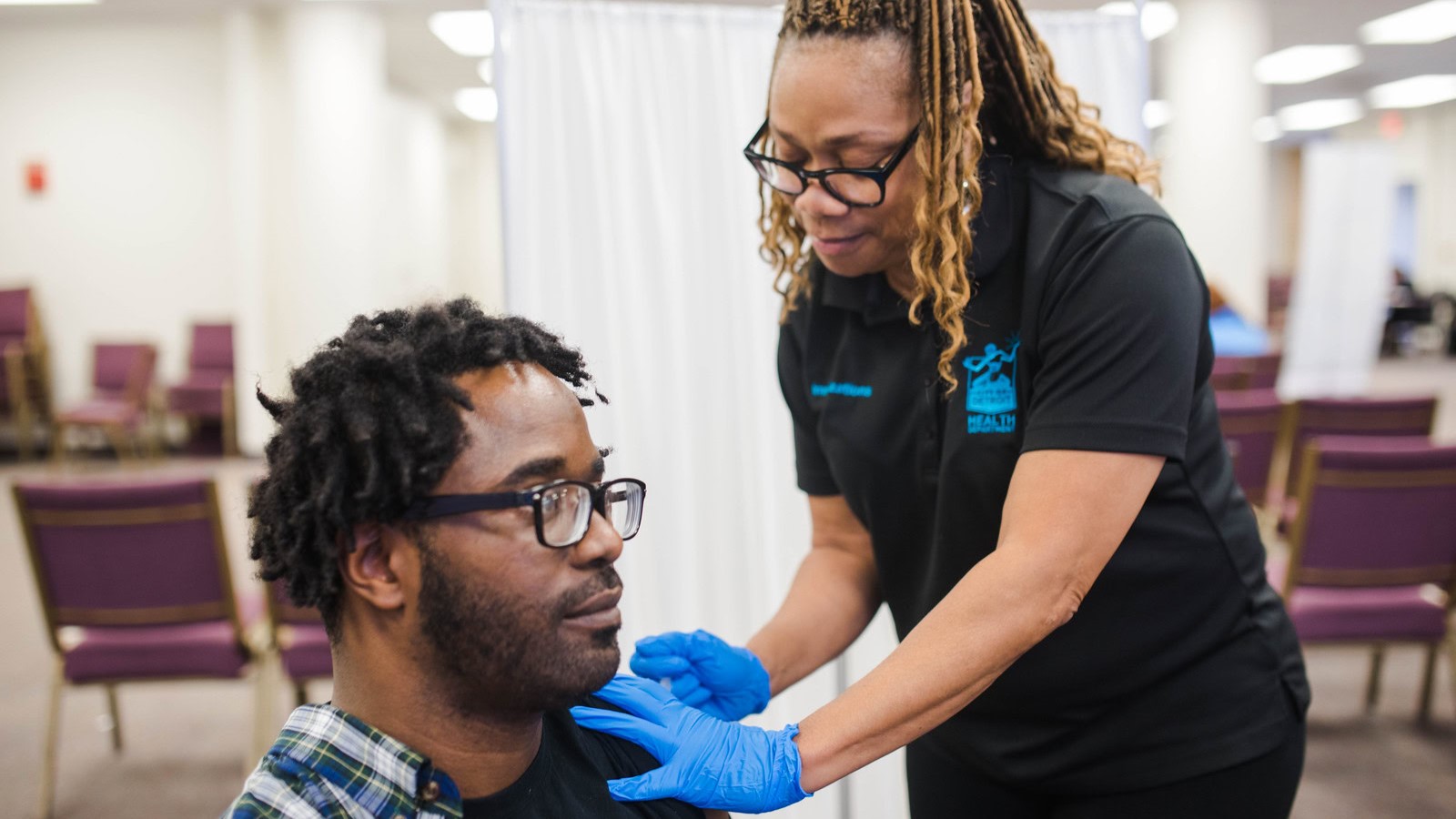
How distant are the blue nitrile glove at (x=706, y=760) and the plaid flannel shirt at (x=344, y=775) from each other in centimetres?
20

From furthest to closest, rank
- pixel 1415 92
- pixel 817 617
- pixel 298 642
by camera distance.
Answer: pixel 1415 92 < pixel 298 642 < pixel 817 617

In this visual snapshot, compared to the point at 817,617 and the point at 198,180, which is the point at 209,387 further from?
the point at 817,617

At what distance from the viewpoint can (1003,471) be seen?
1.24 m

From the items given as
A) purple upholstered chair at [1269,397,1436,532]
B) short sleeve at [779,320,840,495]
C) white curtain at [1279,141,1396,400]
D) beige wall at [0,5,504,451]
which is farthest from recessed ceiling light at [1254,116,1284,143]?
short sleeve at [779,320,840,495]

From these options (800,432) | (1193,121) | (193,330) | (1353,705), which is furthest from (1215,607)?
(193,330)

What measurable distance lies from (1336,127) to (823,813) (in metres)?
16.3

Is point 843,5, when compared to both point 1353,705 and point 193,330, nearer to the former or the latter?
point 1353,705

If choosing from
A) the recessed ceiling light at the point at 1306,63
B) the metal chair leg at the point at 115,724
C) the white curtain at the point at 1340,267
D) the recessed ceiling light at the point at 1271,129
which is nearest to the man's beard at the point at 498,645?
the metal chair leg at the point at 115,724

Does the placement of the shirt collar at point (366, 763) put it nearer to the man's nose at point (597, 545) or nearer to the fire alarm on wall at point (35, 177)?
the man's nose at point (597, 545)

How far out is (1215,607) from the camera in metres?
1.25

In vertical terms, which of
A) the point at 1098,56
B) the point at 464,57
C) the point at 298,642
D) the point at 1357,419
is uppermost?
the point at 464,57

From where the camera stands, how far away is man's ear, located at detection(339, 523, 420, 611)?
3.31 feet

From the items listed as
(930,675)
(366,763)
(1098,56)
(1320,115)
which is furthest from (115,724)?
(1320,115)

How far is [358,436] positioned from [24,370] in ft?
27.9
